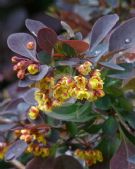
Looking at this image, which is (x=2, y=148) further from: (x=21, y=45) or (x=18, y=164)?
(x=21, y=45)

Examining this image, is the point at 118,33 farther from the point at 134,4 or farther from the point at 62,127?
the point at 134,4

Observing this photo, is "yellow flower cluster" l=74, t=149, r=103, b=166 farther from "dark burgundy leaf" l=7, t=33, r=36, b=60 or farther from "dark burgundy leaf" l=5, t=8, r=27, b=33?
"dark burgundy leaf" l=5, t=8, r=27, b=33

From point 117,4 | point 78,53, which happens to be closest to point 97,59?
point 78,53

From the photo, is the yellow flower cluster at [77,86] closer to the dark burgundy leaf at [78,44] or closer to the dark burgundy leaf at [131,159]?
the dark burgundy leaf at [78,44]

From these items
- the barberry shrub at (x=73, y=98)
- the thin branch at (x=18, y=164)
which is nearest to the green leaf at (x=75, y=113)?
the barberry shrub at (x=73, y=98)

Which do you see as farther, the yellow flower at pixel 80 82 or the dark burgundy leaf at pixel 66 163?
the dark burgundy leaf at pixel 66 163

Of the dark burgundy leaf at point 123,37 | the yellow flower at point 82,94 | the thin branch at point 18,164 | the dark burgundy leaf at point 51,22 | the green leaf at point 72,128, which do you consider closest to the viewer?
the yellow flower at point 82,94
